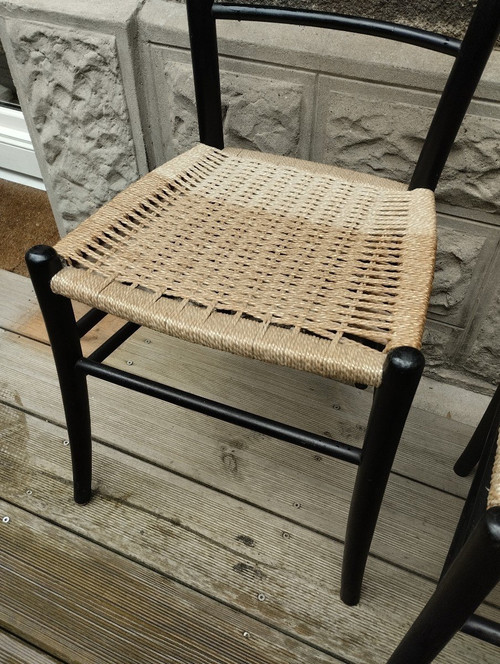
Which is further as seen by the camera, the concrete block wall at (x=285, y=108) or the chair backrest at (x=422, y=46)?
the concrete block wall at (x=285, y=108)

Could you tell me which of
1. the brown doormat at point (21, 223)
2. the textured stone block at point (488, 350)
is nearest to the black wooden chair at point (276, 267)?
the textured stone block at point (488, 350)

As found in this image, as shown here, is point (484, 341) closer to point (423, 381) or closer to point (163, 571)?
point (423, 381)

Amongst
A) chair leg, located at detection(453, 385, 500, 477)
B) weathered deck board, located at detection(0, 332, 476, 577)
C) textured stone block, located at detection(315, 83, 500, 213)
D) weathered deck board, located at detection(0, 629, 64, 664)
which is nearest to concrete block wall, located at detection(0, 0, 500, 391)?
textured stone block, located at detection(315, 83, 500, 213)

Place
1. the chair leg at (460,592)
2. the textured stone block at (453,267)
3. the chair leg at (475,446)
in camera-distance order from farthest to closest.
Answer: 1. the textured stone block at (453,267)
2. the chair leg at (475,446)
3. the chair leg at (460,592)

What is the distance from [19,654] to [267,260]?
0.69m

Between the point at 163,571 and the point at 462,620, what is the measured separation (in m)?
0.54

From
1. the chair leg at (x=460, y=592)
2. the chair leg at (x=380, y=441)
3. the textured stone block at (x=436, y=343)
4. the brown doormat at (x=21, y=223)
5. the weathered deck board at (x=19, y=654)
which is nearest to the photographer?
the chair leg at (x=460, y=592)

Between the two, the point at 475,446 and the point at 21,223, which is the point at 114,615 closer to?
the point at 475,446

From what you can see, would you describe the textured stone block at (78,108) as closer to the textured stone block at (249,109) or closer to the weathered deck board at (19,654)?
the textured stone block at (249,109)

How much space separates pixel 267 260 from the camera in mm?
735

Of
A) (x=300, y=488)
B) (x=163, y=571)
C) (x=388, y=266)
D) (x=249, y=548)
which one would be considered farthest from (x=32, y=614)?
(x=388, y=266)

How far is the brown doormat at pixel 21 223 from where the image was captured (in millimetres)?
1549

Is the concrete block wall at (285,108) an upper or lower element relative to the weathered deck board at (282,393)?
upper

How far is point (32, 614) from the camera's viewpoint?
2.76 ft
